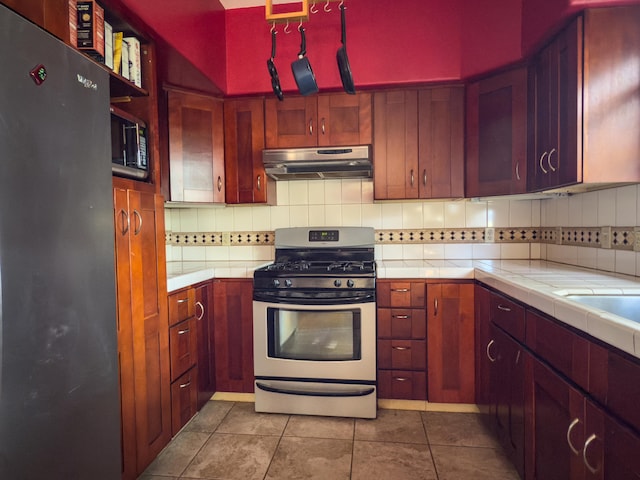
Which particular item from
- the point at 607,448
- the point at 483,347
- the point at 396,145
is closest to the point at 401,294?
the point at 483,347

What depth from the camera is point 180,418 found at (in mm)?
1960

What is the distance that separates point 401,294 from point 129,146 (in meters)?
1.64

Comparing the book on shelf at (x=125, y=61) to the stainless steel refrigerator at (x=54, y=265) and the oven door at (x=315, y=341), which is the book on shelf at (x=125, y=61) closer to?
the stainless steel refrigerator at (x=54, y=265)

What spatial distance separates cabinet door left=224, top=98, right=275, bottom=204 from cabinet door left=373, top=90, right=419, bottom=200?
0.77 metres

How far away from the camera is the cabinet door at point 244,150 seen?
8.10ft

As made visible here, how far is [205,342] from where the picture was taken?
90.4 inches

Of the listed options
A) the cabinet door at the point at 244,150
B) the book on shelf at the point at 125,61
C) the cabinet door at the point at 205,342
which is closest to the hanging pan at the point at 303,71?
the cabinet door at the point at 244,150

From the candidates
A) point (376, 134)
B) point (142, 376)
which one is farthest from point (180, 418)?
point (376, 134)

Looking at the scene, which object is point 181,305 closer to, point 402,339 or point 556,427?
point 402,339

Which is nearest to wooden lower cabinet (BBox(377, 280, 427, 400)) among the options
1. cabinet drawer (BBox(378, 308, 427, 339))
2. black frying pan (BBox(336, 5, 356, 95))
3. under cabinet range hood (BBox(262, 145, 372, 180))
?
cabinet drawer (BBox(378, 308, 427, 339))

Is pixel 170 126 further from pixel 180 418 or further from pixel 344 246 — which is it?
pixel 180 418

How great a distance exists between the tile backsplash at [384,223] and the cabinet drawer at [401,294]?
55cm

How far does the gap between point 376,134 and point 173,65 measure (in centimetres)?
126

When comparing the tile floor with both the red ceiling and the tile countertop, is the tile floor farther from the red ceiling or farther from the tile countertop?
the red ceiling
